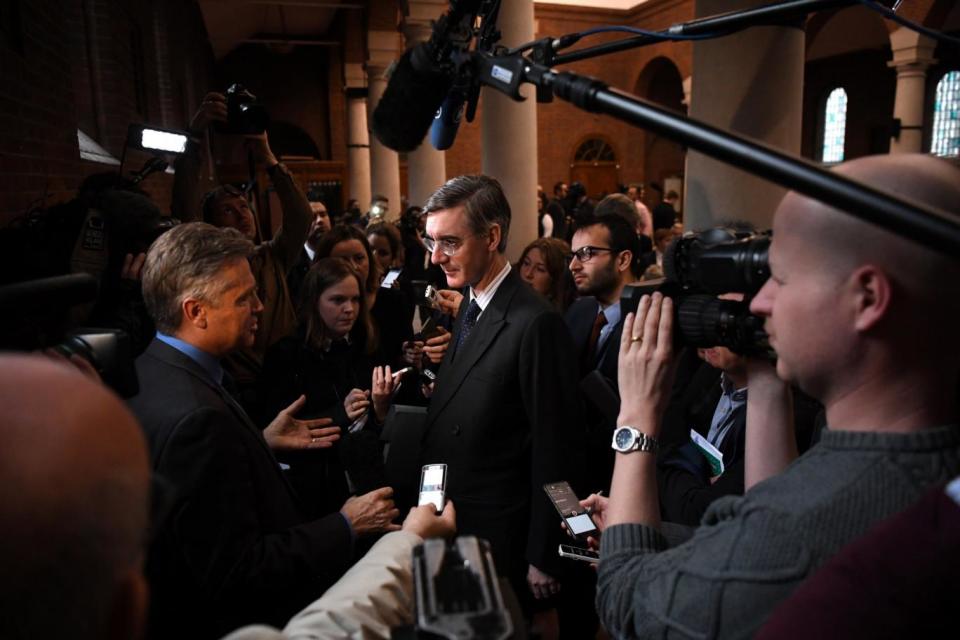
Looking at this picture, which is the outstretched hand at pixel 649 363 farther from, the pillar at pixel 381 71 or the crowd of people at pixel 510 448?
the pillar at pixel 381 71

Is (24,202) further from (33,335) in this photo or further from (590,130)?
(590,130)

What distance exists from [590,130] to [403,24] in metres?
11.5

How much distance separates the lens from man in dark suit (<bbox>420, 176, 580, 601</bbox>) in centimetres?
215

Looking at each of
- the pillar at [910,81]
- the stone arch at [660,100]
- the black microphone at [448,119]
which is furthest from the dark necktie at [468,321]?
the stone arch at [660,100]

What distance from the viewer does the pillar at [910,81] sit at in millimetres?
12359

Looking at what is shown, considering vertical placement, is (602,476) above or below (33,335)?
below

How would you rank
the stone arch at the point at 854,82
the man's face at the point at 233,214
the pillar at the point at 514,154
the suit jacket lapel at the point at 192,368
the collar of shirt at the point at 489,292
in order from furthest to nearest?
the stone arch at the point at 854,82, the pillar at the point at 514,154, the man's face at the point at 233,214, the collar of shirt at the point at 489,292, the suit jacket lapel at the point at 192,368

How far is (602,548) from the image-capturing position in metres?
1.17

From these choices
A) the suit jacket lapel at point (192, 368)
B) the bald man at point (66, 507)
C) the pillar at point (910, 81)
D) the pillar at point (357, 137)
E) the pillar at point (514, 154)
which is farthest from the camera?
the pillar at point (357, 137)

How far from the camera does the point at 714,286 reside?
3.79 ft

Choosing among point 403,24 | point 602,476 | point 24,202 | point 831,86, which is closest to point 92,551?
point 602,476

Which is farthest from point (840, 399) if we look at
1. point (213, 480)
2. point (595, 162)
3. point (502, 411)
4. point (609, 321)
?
point (595, 162)

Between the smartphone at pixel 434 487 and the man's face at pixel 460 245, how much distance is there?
0.94m

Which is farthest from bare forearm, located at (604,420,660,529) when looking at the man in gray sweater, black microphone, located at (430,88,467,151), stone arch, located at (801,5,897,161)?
stone arch, located at (801,5,897,161)
